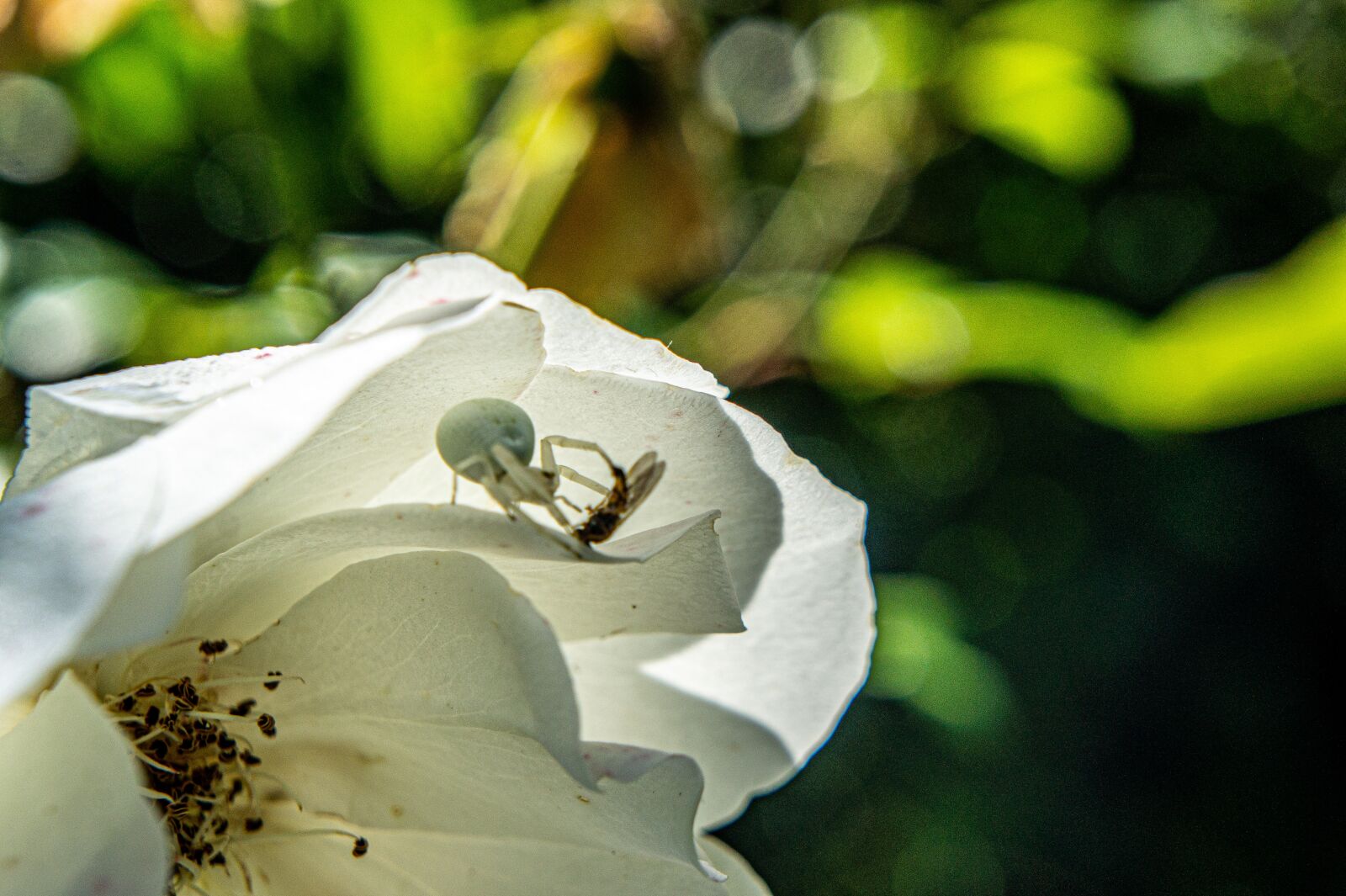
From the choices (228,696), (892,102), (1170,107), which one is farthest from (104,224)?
(1170,107)

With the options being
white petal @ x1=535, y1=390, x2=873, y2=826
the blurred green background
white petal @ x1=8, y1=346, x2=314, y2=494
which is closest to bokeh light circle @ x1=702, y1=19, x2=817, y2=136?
the blurred green background

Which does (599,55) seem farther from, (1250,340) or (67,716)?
(67,716)

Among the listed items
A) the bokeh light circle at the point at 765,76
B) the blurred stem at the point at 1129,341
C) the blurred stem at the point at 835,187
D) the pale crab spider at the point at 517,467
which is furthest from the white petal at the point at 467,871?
the bokeh light circle at the point at 765,76

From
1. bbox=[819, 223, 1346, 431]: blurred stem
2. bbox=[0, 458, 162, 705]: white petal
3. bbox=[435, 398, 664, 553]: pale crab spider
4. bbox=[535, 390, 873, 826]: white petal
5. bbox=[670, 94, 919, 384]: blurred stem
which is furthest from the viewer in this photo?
bbox=[670, 94, 919, 384]: blurred stem

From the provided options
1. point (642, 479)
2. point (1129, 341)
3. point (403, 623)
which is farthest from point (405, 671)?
point (1129, 341)

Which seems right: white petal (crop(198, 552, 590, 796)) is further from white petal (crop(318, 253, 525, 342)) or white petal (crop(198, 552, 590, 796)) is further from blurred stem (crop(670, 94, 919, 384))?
blurred stem (crop(670, 94, 919, 384))
